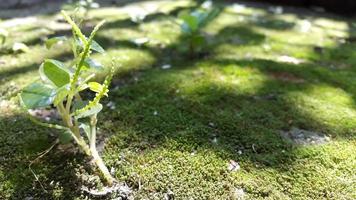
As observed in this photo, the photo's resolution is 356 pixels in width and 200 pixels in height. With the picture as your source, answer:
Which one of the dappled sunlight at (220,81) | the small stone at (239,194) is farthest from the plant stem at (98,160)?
the dappled sunlight at (220,81)

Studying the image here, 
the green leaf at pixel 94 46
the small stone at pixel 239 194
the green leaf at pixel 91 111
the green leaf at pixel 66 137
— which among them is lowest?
the small stone at pixel 239 194

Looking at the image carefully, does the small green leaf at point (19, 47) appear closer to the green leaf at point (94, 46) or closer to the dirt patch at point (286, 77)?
the green leaf at point (94, 46)

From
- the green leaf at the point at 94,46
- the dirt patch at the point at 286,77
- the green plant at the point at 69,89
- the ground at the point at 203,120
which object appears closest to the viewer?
the green plant at the point at 69,89

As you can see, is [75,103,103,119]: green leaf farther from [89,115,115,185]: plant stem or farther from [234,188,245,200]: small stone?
[234,188,245,200]: small stone

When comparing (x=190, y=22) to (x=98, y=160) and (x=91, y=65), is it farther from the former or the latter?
(x=98, y=160)

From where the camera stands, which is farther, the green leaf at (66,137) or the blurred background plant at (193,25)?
the blurred background plant at (193,25)

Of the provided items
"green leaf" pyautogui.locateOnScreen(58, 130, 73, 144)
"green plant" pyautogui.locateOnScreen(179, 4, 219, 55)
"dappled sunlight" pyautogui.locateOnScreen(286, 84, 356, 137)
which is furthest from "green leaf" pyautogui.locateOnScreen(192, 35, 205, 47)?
"green leaf" pyautogui.locateOnScreen(58, 130, 73, 144)
